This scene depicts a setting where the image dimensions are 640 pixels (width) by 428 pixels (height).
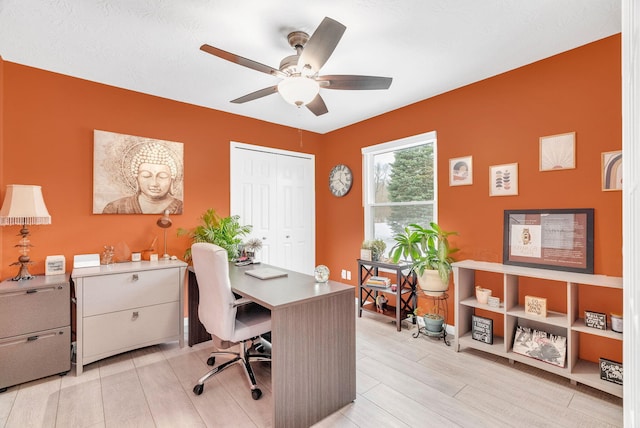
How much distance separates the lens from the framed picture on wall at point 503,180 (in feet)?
8.97

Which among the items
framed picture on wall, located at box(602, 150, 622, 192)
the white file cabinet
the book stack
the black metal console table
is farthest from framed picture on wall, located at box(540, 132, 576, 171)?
the white file cabinet

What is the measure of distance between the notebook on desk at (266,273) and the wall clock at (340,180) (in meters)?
2.08

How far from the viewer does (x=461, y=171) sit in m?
3.11

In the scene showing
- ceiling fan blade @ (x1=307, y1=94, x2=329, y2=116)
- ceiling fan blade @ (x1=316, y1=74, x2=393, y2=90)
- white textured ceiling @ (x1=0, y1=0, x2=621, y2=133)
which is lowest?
ceiling fan blade @ (x1=307, y1=94, x2=329, y2=116)

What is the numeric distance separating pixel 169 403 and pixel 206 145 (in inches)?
105

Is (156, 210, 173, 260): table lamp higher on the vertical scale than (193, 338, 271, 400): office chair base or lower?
higher

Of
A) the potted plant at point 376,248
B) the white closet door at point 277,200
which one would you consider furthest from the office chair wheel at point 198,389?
the potted plant at point 376,248

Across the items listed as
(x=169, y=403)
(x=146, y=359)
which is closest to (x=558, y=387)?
(x=169, y=403)

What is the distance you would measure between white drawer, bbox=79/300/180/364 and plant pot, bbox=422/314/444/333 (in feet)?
8.14

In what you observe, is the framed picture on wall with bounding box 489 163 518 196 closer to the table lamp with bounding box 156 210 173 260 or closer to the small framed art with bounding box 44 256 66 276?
the table lamp with bounding box 156 210 173 260

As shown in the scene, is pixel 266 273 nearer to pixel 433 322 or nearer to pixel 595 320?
pixel 433 322

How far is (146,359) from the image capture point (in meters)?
2.67

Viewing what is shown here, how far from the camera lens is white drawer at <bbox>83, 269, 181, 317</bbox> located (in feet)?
8.07

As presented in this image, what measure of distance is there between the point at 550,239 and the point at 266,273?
7.79 feet
